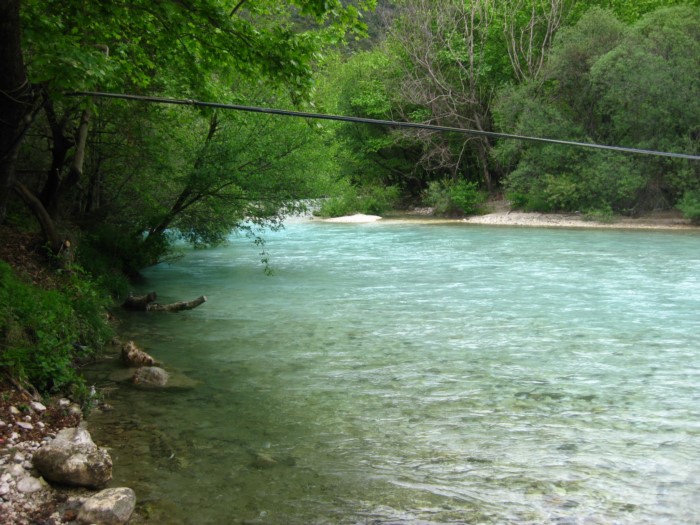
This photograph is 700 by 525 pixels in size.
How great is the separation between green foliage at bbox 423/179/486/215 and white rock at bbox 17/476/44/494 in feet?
127

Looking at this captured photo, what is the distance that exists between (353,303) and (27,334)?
309 inches

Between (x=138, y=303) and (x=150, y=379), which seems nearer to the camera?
(x=150, y=379)

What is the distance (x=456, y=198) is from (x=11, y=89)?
123 ft

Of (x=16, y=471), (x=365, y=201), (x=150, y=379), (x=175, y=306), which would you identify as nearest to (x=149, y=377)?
(x=150, y=379)

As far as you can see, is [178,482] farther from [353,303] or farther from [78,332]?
[353,303]

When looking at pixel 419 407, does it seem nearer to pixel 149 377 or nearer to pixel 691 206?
pixel 149 377

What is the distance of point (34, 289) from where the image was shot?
845 centimetres

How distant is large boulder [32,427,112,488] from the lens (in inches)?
199

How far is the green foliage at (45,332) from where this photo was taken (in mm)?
6840

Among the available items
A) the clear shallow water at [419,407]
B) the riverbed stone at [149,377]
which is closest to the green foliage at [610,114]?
the clear shallow water at [419,407]

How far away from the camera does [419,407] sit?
25.1 feet

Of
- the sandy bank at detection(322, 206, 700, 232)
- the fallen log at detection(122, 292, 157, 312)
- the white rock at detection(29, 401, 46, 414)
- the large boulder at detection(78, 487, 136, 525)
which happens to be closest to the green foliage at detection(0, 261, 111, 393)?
the white rock at detection(29, 401, 46, 414)

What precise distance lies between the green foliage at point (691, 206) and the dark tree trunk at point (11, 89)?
31.5 meters

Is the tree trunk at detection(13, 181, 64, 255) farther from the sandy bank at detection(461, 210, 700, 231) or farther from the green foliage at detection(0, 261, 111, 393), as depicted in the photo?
the sandy bank at detection(461, 210, 700, 231)
